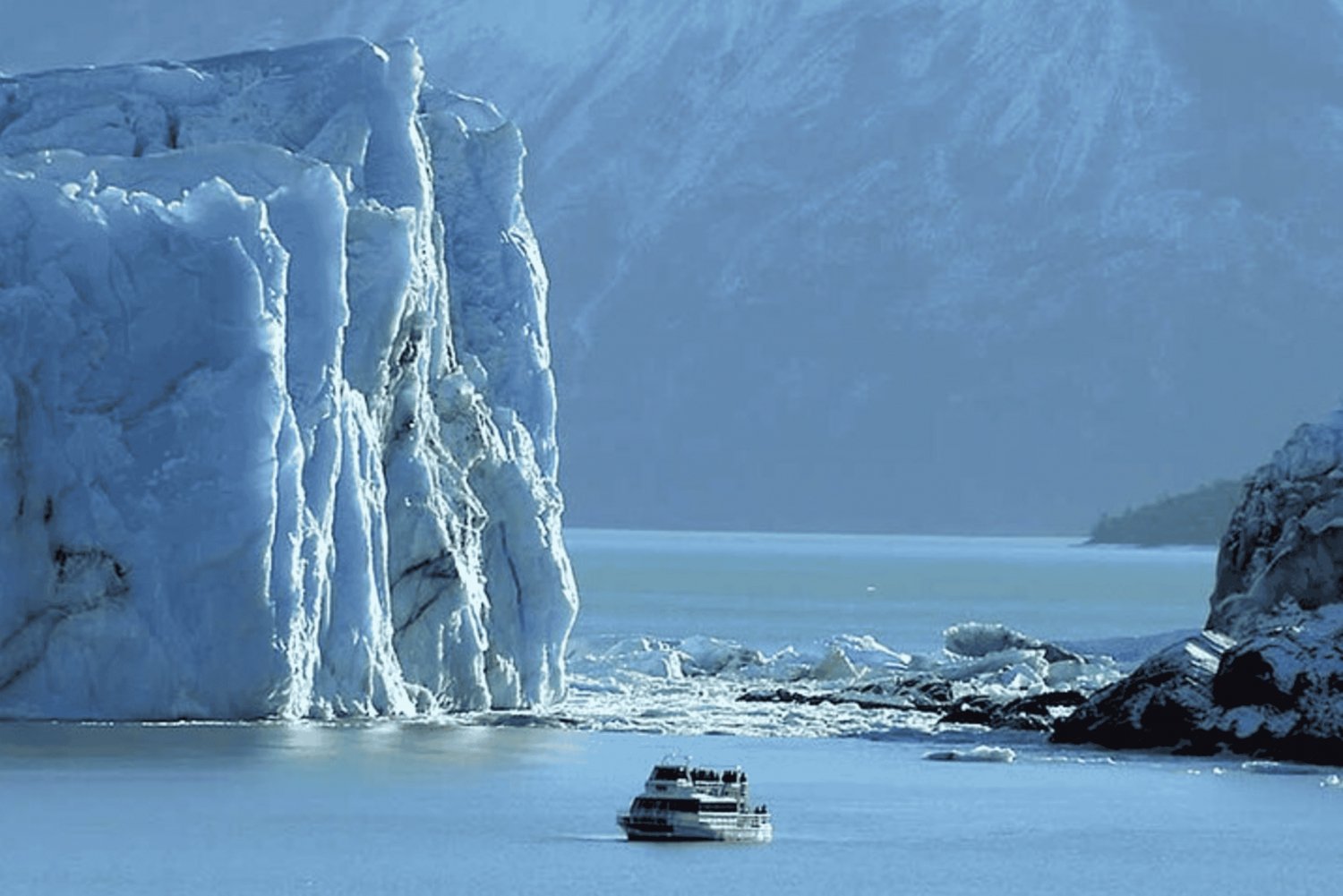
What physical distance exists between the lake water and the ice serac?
47.9 inches

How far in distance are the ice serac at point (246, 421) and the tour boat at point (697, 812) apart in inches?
302

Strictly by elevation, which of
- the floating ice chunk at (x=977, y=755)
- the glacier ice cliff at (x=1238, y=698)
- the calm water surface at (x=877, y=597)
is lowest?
the floating ice chunk at (x=977, y=755)

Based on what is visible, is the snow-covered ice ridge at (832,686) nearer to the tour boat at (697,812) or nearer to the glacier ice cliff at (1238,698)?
the glacier ice cliff at (1238,698)

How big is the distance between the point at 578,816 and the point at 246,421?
777 centimetres

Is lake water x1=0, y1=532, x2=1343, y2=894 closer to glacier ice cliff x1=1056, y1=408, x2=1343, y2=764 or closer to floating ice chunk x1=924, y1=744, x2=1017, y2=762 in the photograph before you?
floating ice chunk x1=924, y1=744, x2=1017, y2=762

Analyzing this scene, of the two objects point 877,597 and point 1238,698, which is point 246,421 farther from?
point 877,597

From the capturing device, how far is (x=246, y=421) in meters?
47.2

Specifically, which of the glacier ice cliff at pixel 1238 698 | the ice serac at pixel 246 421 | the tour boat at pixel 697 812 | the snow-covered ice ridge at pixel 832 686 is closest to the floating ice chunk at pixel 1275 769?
the glacier ice cliff at pixel 1238 698

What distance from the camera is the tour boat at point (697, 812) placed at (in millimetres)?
41000

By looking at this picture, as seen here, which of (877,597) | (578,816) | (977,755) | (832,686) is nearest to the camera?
(578,816)

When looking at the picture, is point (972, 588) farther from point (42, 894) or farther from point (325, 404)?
point (42, 894)

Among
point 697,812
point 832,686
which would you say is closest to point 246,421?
point 697,812

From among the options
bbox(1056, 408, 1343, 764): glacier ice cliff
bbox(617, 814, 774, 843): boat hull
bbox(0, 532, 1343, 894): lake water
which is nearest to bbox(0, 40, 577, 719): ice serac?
bbox(0, 532, 1343, 894): lake water

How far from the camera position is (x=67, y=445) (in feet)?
155
